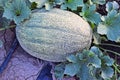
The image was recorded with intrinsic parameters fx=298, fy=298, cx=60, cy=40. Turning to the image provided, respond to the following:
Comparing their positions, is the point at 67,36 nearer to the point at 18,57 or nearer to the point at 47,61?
the point at 47,61

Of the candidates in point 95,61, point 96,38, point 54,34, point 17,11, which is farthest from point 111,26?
point 17,11

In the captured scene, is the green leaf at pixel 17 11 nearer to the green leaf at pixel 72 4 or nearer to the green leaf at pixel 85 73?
the green leaf at pixel 72 4

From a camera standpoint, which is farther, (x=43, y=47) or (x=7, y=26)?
(x=7, y=26)

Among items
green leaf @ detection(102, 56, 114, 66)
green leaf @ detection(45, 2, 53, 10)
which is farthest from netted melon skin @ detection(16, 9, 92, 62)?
green leaf @ detection(102, 56, 114, 66)

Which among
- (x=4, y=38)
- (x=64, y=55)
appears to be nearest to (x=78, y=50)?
(x=64, y=55)

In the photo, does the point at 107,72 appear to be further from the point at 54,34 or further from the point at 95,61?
the point at 54,34

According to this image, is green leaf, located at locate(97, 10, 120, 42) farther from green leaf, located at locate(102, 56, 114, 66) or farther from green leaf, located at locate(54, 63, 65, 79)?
green leaf, located at locate(54, 63, 65, 79)
